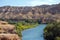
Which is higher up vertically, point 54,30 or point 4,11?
point 54,30

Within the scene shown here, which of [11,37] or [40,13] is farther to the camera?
[40,13]

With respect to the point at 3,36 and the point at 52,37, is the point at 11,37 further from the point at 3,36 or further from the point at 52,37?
the point at 52,37

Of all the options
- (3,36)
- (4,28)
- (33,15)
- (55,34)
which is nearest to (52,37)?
(55,34)

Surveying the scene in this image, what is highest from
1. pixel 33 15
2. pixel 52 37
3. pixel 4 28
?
pixel 4 28

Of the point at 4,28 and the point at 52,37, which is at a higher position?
the point at 4,28

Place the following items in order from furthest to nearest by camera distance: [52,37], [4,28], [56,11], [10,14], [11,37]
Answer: [10,14] < [56,11] < [52,37] < [4,28] < [11,37]

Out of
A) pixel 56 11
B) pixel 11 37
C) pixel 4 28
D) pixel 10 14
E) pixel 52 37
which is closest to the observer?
pixel 11 37

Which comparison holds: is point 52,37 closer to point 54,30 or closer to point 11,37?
point 54,30

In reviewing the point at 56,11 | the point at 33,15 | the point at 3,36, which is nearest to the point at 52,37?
the point at 3,36

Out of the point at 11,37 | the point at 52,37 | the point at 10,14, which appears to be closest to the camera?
the point at 11,37
